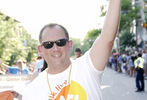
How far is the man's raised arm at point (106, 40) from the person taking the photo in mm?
2213

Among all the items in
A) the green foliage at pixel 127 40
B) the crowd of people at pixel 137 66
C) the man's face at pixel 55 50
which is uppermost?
the man's face at pixel 55 50

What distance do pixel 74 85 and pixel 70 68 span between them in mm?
149

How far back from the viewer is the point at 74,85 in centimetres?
219

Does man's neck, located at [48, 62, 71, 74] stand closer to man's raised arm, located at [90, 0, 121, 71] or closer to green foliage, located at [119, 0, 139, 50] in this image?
man's raised arm, located at [90, 0, 121, 71]

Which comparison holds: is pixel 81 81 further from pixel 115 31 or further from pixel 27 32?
pixel 27 32

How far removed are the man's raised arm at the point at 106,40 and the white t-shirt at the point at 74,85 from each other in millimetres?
47

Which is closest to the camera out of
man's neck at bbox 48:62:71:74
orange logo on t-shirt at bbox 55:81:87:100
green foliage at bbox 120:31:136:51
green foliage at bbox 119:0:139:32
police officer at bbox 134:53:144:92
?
orange logo on t-shirt at bbox 55:81:87:100

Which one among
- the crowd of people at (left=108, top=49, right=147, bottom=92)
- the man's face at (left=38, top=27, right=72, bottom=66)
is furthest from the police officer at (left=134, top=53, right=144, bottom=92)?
the man's face at (left=38, top=27, right=72, bottom=66)

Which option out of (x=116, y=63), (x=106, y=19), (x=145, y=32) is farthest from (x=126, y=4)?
(x=106, y=19)

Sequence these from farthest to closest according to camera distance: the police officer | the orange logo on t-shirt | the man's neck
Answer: the police officer
the man's neck
the orange logo on t-shirt

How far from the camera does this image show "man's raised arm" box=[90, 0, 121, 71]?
2.21 m

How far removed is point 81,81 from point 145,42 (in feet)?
154

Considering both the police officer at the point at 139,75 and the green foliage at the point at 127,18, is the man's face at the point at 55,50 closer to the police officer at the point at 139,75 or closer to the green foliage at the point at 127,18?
the police officer at the point at 139,75

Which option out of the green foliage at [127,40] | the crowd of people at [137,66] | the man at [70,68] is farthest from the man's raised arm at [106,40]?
the green foliage at [127,40]
